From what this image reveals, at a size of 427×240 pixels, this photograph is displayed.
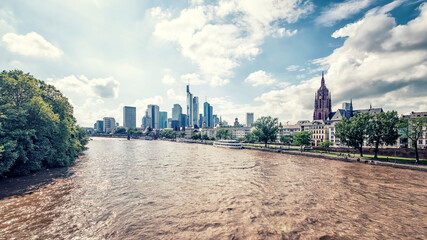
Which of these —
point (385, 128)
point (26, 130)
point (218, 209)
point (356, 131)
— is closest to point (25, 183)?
point (26, 130)

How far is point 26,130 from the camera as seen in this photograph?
28266mm

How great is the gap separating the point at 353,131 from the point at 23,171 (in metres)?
80.0

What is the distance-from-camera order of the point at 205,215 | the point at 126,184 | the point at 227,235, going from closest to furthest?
the point at 227,235 → the point at 205,215 → the point at 126,184

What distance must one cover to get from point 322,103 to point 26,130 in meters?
164

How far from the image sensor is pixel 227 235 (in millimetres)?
13922

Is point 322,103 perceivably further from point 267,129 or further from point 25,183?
point 25,183

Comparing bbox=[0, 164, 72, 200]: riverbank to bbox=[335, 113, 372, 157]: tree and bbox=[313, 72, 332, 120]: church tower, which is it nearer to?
bbox=[335, 113, 372, 157]: tree

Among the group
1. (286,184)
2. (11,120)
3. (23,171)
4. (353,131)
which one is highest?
(11,120)

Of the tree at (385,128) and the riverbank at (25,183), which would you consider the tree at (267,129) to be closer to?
the tree at (385,128)

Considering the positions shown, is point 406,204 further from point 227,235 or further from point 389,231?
point 227,235

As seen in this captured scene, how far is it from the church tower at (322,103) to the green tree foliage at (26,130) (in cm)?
15604

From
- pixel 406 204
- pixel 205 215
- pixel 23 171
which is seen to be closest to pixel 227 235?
pixel 205 215

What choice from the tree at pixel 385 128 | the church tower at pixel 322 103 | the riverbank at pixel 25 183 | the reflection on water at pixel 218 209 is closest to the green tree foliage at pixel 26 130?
the riverbank at pixel 25 183

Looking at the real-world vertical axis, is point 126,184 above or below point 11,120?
below
